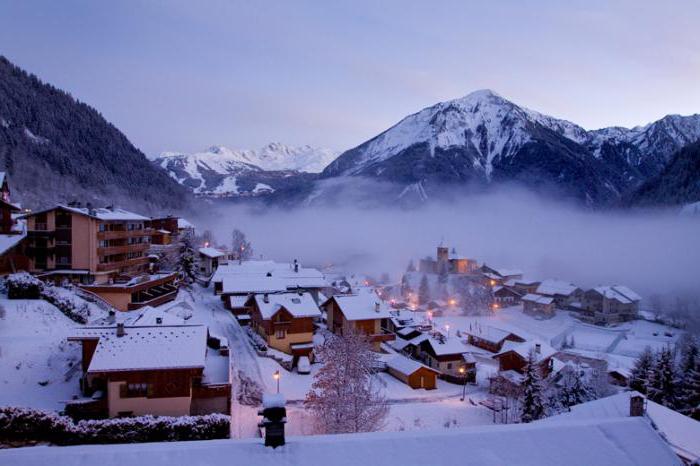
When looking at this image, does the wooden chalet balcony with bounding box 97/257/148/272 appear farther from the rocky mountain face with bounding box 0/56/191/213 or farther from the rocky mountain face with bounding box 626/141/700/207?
the rocky mountain face with bounding box 626/141/700/207

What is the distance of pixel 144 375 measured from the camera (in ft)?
78.0

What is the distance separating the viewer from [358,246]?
191m

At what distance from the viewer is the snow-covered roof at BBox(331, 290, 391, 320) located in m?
47.6

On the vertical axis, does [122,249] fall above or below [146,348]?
above

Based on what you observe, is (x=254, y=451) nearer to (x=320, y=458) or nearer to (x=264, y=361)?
(x=320, y=458)

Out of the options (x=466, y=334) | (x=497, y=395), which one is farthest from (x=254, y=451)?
(x=466, y=334)

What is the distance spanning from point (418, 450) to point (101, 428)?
17.0 metres

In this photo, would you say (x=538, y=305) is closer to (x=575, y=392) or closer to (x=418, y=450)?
(x=575, y=392)

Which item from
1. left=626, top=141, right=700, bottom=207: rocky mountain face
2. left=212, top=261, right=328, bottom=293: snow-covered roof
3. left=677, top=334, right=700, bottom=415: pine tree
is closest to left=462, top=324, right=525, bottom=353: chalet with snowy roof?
left=677, top=334, right=700, bottom=415: pine tree

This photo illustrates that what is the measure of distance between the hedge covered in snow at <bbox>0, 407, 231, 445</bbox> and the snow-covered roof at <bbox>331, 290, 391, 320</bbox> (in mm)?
25856

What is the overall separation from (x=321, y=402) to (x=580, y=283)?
379ft

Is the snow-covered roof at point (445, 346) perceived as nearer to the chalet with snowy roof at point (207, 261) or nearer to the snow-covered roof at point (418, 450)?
the chalet with snowy roof at point (207, 261)

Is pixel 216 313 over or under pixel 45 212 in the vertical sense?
under

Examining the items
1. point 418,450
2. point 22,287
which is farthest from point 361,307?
point 418,450
